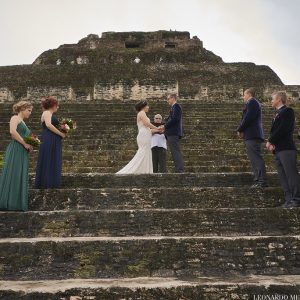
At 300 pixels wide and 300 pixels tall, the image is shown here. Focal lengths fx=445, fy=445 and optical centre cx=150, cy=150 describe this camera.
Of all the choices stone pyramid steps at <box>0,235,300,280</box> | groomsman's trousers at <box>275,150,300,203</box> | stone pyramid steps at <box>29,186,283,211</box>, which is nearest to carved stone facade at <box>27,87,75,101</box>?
stone pyramid steps at <box>29,186,283,211</box>

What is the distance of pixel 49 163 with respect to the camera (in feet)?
21.1

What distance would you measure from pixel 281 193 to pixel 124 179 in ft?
7.53

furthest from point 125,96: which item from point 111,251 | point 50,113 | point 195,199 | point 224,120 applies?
point 111,251

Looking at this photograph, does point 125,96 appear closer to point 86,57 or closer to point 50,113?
point 86,57

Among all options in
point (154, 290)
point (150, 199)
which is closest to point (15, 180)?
point (150, 199)

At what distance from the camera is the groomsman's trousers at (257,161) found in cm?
640

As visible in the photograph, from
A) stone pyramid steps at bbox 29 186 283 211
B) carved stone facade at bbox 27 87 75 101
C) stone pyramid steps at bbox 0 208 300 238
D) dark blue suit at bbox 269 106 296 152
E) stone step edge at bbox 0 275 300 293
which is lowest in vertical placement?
stone step edge at bbox 0 275 300 293

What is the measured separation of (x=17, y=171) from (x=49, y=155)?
79cm

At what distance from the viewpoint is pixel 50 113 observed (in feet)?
22.0

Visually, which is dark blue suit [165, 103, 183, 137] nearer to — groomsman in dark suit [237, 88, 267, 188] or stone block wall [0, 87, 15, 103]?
groomsman in dark suit [237, 88, 267, 188]

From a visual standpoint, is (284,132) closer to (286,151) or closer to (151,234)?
(286,151)

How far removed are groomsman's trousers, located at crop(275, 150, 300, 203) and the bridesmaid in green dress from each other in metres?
3.32

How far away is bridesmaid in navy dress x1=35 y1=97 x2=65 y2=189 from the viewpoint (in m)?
6.43

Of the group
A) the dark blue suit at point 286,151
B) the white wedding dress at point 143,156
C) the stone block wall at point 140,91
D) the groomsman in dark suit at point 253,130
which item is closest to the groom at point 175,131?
the white wedding dress at point 143,156
